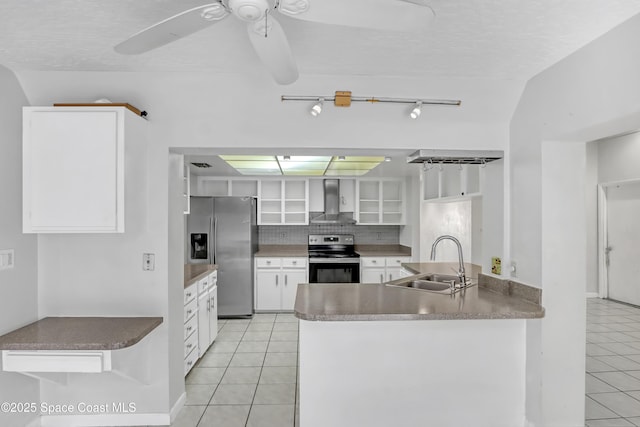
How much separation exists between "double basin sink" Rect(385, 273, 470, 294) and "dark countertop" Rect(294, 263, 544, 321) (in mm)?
90

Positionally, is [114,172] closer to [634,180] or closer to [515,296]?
[515,296]

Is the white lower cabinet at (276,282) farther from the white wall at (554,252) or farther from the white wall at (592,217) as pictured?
the white wall at (592,217)

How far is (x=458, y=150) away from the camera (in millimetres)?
2537

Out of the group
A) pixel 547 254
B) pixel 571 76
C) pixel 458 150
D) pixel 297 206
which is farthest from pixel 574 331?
pixel 297 206

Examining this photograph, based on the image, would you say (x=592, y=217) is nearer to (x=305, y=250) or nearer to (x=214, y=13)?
(x=305, y=250)

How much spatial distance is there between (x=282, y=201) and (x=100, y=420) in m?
3.81

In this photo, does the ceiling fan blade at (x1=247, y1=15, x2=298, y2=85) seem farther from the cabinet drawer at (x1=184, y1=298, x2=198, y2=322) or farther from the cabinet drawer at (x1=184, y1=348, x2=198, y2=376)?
the cabinet drawer at (x1=184, y1=348, x2=198, y2=376)

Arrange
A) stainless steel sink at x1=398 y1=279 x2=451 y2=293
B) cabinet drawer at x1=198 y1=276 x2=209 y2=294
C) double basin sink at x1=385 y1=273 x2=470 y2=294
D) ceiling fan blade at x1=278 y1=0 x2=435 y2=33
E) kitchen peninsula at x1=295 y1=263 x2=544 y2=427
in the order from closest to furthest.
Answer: ceiling fan blade at x1=278 y1=0 x2=435 y2=33
kitchen peninsula at x1=295 y1=263 x2=544 y2=427
double basin sink at x1=385 y1=273 x2=470 y2=294
stainless steel sink at x1=398 y1=279 x2=451 y2=293
cabinet drawer at x1=198 y1=276 x2=209 y2=294

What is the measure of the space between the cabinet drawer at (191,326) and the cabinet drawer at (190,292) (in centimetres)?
19

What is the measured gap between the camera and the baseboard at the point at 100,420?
8.10ft

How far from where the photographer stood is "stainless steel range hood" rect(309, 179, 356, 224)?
5836 millimetres

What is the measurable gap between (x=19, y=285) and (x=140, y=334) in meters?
0.88

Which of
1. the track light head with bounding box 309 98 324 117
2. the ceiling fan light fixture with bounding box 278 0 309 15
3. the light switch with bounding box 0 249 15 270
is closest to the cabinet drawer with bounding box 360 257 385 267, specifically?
the track light head with bounding box 309 98 324 117

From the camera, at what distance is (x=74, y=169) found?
2125mm
